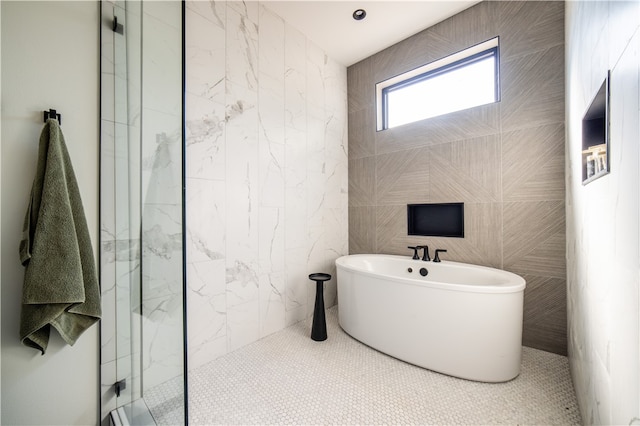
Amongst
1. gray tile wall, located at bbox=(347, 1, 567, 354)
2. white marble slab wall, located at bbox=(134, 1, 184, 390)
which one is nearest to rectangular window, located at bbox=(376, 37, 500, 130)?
gray tile wall, located at bbox=(347, 1, 567, 354)

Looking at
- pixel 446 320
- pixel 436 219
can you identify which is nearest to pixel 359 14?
pixel 436 219

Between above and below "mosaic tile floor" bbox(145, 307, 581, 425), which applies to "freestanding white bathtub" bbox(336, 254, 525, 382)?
above

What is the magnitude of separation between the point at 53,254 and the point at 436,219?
2.72 meters

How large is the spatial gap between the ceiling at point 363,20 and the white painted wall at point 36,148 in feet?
5.27

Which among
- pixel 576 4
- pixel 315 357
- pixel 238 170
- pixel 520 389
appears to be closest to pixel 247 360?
pixel 315 357

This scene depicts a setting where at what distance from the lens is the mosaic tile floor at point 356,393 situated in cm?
134

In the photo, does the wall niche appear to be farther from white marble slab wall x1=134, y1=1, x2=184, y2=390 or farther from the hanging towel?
the hanging towel

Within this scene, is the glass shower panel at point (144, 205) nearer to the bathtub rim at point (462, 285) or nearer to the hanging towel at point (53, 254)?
the hanging towel at point (53, 254)

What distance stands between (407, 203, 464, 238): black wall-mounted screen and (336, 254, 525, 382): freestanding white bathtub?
1.33 ft

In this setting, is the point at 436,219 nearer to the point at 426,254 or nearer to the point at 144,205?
the point at 426,254

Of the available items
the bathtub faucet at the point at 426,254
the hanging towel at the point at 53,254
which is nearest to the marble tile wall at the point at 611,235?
the bathtub faucet at the point at 426,254

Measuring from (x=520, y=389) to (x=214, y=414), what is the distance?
1.78m

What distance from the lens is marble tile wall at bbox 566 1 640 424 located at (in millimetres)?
652

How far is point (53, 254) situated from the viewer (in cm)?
111
